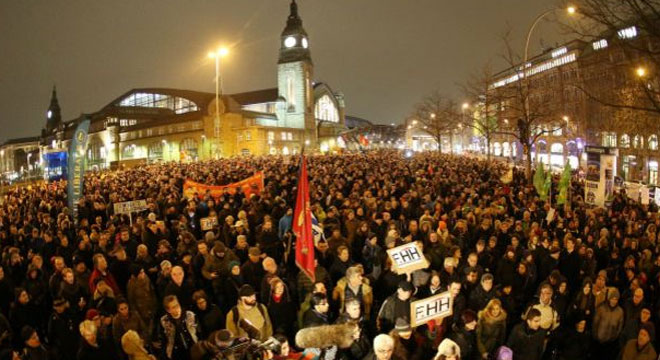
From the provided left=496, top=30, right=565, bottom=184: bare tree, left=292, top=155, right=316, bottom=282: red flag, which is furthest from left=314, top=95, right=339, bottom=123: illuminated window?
left=292, top=155, right=316, bottom=282: red flag

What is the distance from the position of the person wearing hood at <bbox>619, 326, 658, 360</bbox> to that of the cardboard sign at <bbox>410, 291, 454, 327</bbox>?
7.18 feet

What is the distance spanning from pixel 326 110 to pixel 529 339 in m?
103

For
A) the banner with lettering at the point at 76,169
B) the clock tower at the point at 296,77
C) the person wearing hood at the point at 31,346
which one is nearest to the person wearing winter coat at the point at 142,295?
the person wearing hood at the point at 31,346

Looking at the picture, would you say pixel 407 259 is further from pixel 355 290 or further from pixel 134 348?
pixel 134 348

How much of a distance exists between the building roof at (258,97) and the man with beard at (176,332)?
3532 inches

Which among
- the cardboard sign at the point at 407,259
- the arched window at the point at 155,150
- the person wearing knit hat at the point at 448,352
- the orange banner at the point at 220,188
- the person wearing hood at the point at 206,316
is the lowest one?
the person wearing hood at the point at 206,316

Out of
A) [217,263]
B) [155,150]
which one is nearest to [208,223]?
[217,263]

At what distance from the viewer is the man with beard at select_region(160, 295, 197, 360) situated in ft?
18.8

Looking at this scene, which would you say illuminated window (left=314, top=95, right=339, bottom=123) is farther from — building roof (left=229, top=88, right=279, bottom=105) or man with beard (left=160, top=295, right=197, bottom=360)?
man with beard (left=160, top=295, right=197, bottom=360)

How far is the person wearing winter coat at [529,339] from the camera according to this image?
19.0ft

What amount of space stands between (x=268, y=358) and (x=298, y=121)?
282 ft

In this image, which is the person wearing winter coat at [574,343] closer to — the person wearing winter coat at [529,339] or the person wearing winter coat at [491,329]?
the person wearing winter coat at [529,339]

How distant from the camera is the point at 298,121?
292ft

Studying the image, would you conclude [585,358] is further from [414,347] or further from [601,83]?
[601,83]
